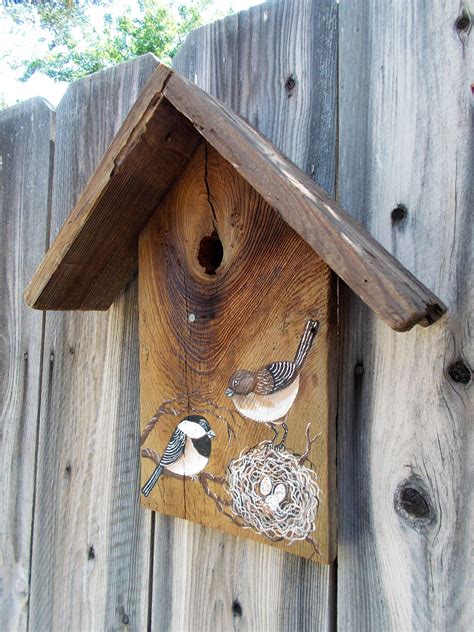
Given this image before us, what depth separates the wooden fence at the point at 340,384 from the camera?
0.61m

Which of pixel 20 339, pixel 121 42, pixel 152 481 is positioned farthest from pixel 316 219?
pixel 121 42

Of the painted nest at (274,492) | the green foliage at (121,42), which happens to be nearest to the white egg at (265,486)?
the painted nest at (274,492)

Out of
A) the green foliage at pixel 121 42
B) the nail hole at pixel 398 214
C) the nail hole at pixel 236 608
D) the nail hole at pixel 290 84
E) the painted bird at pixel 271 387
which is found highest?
the green foliage at pixel 121 42

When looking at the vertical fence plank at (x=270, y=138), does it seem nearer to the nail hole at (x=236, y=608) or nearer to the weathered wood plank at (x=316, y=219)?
the nail hole at (x=236, y=608)

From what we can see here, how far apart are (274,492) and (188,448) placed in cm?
14

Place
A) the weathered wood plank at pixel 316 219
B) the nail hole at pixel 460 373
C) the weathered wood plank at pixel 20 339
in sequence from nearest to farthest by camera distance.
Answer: the weathered wood plank at pixel 316 219
the nail hole at pixel 460 373
the weathered wood plank at pixel 20 339

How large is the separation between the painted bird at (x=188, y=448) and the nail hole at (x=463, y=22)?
59 centimetres

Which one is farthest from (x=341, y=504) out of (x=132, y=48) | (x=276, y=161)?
(x=132, y=48)

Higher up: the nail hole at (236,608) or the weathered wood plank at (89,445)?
the weathered wood plank at (89,445)

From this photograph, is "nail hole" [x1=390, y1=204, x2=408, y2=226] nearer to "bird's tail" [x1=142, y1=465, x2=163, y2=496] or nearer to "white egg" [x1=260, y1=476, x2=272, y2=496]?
"white egg" [x1=260, y1=476, x2=272, y2=496]

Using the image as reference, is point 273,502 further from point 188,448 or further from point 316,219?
point 316,219

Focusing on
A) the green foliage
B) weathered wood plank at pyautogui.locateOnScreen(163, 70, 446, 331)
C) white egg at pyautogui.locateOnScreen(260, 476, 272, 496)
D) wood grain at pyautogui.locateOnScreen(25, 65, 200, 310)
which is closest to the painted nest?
white egg at pyautogui.locateOnScreen(260, 476, 272, 496)

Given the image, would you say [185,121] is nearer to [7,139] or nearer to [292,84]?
[292,84]

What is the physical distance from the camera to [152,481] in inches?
30.0
